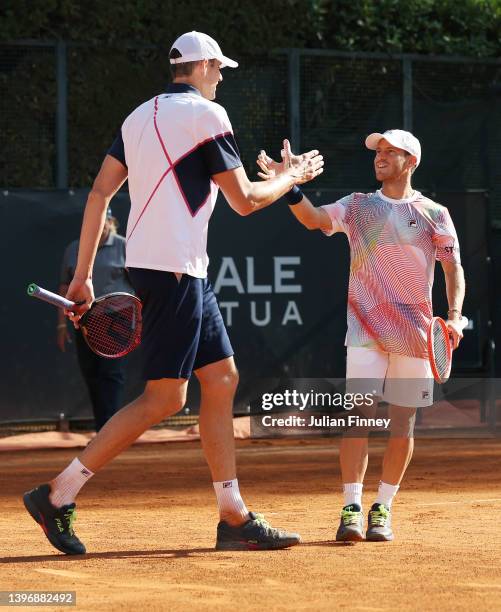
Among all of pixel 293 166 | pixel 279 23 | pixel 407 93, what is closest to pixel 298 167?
pixel 293 166

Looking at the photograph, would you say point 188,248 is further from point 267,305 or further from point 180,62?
point 267,305

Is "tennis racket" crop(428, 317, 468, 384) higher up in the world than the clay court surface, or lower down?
higher up

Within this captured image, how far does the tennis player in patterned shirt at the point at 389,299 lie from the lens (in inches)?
235

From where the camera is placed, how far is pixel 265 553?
5.56 meters

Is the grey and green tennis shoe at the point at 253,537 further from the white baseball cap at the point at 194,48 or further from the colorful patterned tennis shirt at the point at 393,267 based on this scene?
the white baseball cap at the point at 194,48

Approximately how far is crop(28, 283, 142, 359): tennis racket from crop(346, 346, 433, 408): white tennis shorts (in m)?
0.95

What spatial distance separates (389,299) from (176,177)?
1.15m

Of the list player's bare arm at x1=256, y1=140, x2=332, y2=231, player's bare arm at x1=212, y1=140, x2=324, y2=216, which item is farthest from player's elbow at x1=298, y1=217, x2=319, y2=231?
player's bare arm at x1=212, y1=140, x2=324, y2=216

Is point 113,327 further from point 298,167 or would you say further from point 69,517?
point 298,167

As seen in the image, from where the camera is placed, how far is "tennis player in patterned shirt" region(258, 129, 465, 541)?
5.96 metres

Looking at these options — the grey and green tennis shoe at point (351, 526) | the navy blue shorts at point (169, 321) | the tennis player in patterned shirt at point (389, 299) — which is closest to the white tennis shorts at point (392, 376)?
the tennis player in patterned shirt at point (389, 299)

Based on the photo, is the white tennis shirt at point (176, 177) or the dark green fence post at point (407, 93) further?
the dark green fence post at point (407, 93)

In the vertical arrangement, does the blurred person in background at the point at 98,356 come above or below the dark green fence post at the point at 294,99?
below

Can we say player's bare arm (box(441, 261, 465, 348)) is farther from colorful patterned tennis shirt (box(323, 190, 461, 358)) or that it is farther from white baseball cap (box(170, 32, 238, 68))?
white baseball cap (box(170, 32, 238, 68))
